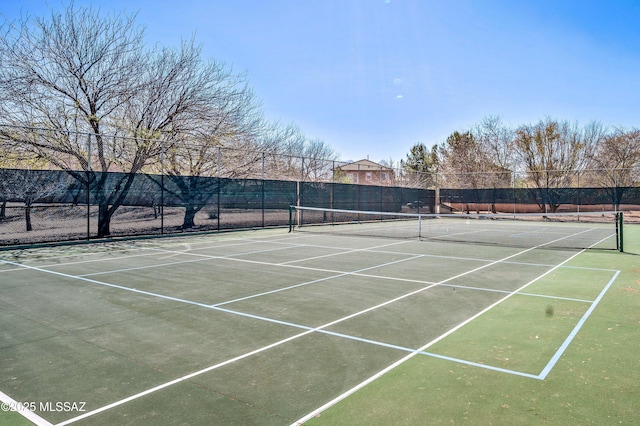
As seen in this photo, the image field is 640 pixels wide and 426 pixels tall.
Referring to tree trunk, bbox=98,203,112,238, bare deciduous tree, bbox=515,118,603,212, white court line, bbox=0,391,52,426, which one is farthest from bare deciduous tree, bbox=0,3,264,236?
bare deciduous tree, bbox=515,118,603,212

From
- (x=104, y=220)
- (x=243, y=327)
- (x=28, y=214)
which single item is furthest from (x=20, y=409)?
(x=104, y=220)

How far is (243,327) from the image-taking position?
5617mm

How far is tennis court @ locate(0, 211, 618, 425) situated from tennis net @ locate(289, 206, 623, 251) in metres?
4.96

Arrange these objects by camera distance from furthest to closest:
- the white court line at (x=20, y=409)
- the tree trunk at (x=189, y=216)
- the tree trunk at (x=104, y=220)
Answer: the tree trunk at (x=189, y=216)
the tree trunk at (x=104, y=220)
the white court line at (x=20, y=409)

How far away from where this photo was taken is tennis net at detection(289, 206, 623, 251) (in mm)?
15875

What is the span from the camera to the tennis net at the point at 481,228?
1588cm

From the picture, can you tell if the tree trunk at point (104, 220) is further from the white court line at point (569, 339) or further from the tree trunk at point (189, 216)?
the white court line at point (569, 339)

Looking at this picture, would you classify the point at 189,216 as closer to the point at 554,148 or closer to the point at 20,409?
the point at 20,409

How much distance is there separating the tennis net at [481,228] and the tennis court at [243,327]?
4956mm

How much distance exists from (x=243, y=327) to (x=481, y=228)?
65.5 ft

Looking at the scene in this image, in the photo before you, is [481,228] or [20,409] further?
[481,228]

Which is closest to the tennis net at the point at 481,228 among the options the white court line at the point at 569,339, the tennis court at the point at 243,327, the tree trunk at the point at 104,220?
the tennis court at the point at 243,327

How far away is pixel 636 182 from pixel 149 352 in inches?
1304

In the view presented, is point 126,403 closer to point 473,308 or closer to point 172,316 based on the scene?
point 172,316
